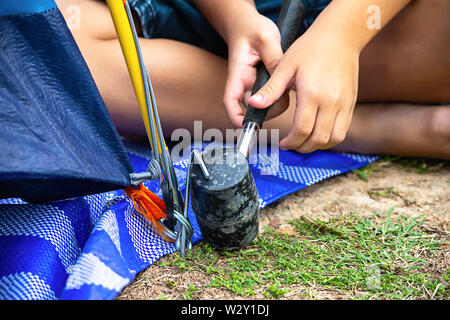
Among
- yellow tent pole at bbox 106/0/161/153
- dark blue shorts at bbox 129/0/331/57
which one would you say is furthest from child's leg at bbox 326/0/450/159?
yellow tent pole at bbox 106/0/161/153

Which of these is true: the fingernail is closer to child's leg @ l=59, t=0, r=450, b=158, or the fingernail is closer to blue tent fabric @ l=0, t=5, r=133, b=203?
blue tent fabric @ l=0, t=5, r=133, b=203

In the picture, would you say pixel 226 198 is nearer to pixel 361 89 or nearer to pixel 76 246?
pixel 76 246

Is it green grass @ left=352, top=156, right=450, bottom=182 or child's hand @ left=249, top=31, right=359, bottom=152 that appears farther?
green grass @ left=352, top=156, right=450, bottom=182

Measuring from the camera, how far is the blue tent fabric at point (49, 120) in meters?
0.64

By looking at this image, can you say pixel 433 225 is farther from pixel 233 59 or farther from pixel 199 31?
pixel 199 31

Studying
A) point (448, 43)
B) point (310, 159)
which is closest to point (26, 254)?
point (310, 159)

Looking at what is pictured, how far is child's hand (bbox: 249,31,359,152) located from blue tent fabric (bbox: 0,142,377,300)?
260mm

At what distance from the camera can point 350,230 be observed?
3.21ft

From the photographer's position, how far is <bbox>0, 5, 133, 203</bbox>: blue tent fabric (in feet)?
2.10

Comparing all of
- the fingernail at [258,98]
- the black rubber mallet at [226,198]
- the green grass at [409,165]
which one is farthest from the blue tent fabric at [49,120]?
the green grass at [409,165]

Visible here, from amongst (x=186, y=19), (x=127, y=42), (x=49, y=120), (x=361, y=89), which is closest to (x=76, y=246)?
(x=49, y=120)

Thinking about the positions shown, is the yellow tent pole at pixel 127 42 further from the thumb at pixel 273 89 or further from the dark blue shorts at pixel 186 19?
the dark blue shorts at pixel 186 19
